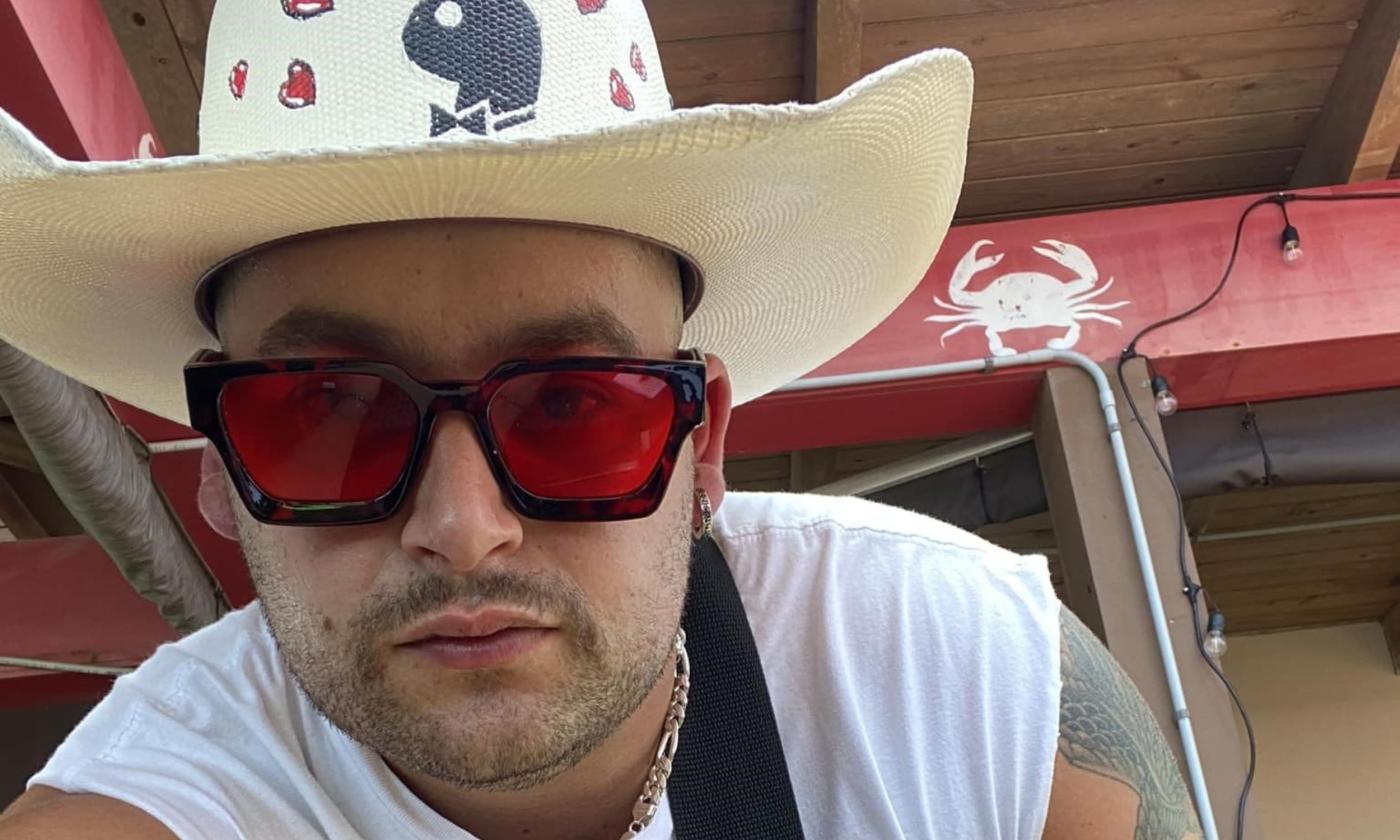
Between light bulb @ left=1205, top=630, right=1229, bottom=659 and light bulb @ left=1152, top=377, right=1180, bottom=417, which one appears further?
light bulb @ left=1152, top=377, right=1180, bottom=417

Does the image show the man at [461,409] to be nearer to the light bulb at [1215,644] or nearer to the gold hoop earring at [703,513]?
the gold hoop earring at [703,513]

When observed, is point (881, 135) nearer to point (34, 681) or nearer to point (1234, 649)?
point (34, 681)

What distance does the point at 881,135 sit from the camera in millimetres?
927

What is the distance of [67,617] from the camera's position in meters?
2.75

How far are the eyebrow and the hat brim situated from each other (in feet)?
0.25

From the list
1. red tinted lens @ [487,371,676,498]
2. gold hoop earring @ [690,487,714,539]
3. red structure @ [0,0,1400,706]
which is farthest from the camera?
red structure @ [0,0,1400,706]

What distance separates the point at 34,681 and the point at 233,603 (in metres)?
0.57

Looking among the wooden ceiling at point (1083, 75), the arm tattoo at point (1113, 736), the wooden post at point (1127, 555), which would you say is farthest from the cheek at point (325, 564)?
the wooden post at point (1127, 555)

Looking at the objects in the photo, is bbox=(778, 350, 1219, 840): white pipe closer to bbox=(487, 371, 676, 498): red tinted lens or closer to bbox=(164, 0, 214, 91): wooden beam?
bbox=(164, 0, 214, 91): wooden beam

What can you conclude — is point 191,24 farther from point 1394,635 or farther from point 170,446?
point 1394,635

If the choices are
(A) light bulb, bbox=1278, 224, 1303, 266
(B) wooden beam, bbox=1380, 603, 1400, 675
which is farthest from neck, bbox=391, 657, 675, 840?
(B) wooden beam, bbox=1380, 603, 1400, 675

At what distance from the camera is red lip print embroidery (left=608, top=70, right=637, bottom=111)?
0.89 meters

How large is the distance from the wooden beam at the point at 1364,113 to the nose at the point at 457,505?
7.88 ft

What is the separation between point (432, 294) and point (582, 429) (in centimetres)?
17
